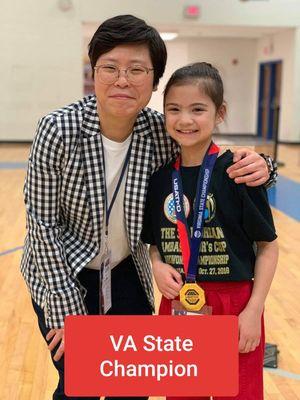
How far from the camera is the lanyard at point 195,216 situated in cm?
149

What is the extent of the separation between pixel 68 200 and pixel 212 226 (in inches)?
17.8

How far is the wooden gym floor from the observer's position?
2.64 metres

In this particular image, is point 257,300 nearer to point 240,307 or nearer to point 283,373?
point 240,307

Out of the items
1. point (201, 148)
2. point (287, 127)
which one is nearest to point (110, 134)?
point (201, 148)

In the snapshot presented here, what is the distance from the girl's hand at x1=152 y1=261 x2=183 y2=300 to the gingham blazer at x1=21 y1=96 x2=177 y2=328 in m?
0.13

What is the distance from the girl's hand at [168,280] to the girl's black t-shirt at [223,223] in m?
0.03

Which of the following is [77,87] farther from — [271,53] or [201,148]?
[201,148]

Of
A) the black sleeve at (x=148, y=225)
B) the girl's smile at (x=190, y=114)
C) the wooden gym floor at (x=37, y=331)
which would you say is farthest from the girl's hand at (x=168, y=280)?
the wooden gym floor at (x=37, y=331)

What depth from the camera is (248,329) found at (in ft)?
4.94

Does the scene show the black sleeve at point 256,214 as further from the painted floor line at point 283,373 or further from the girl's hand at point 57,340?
the painted floor line at point 283,373

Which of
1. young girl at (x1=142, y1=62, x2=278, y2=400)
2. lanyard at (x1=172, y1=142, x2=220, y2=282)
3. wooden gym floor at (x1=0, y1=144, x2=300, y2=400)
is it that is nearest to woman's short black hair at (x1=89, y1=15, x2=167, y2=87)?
young girl at (x1=142, y1=62, x2=278, y2=400)

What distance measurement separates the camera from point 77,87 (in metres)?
13.6

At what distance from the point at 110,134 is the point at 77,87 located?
1247 cm

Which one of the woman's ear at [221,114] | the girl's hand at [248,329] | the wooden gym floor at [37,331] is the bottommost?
the wooden gym floor at [37,331]
